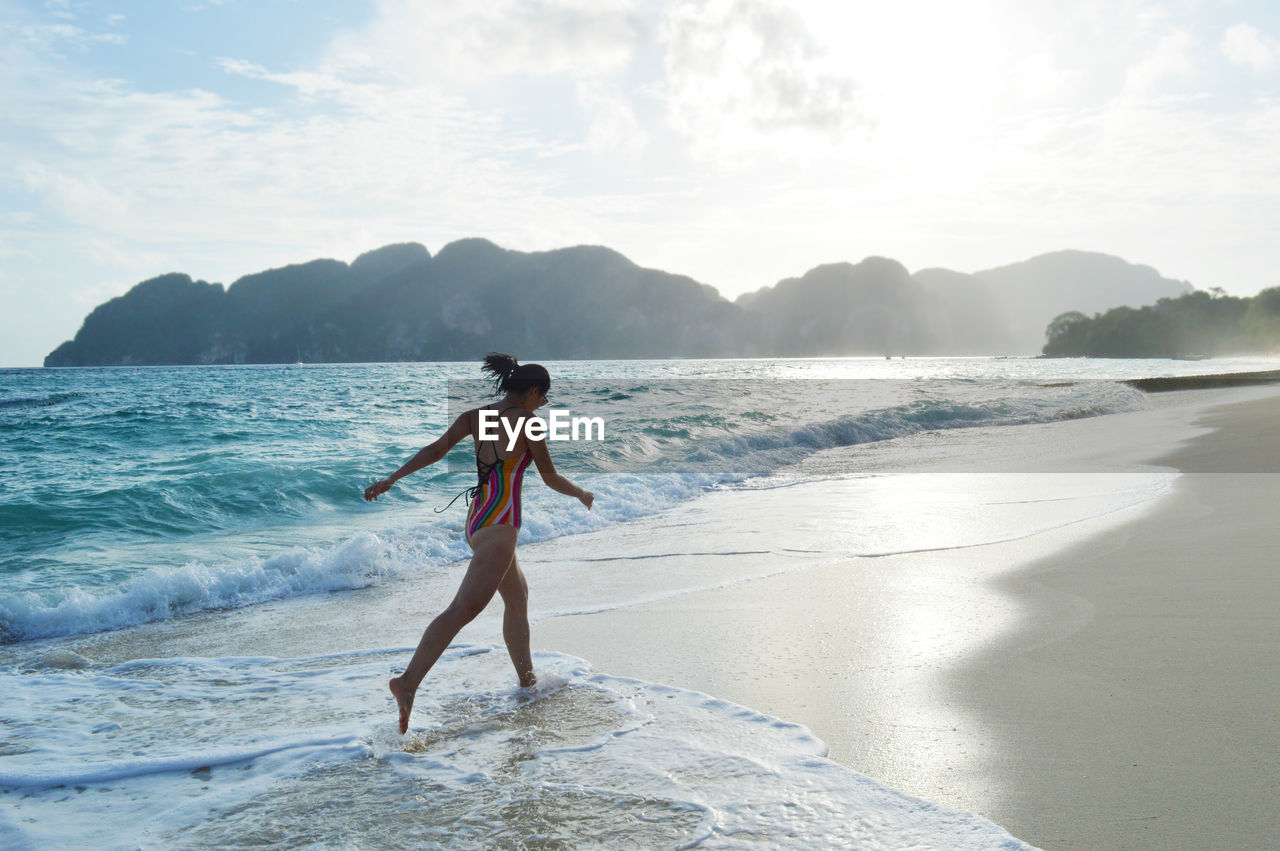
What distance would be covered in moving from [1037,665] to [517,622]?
2737 millimetres

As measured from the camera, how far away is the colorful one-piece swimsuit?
148 inches

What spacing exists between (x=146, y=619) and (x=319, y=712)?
10.6 feet

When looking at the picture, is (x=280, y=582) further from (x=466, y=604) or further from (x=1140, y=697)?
(x=1140, y=697)

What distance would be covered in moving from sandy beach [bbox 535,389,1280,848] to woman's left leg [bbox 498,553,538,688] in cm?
54

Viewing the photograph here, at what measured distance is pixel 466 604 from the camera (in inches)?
146

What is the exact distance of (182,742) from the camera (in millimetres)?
3604

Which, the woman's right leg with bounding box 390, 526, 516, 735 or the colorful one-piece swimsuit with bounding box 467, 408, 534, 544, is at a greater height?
the colorful one-piece swimsuit with bounding box 467, 408, 534, 544

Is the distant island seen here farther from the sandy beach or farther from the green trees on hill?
the sandy beach

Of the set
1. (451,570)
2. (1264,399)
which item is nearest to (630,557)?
(451,570)

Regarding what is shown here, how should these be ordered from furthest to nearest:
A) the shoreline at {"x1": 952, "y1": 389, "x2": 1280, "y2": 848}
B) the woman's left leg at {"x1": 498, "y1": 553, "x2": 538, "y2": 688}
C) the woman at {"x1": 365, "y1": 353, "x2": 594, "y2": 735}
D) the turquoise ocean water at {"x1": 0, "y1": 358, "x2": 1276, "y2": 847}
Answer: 1. the woman's left leg at {"x1": 498, "y1": 553, "x2": 538, "y2": 688}
2. the woman at {"x1": 365, "y1": 353, "x2": 594, "y2": 735}
3. the turquoise ocean water at {"x1": 0, "y1": 358, "x2": 1276, "y2": 847}
4. the shoreline at {"x1": 952, "y1": 389, "x2": 1280, "y2": 848}

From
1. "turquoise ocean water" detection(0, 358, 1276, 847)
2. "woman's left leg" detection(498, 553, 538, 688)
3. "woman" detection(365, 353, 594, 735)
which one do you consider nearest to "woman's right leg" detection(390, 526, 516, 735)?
"woman" detection(365, 353, 594, 735)

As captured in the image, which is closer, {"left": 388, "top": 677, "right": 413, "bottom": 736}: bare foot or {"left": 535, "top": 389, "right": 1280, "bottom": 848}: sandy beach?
{"left": 535, "top": 389, "right": 1280, "bottom": 848}: sandy beach

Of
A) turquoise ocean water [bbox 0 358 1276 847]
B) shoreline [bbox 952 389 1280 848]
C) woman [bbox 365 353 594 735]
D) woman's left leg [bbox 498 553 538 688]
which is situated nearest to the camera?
shoreline [bbox 952 389 1280 848]

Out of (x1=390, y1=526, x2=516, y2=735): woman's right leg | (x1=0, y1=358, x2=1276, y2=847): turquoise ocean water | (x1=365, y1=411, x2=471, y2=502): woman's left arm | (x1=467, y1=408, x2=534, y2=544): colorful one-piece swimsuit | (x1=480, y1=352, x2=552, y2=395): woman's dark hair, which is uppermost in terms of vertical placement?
(x1=480, y1=352, x2=552, y2=395): woman's dark hair
